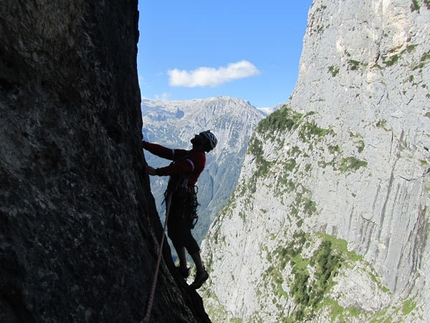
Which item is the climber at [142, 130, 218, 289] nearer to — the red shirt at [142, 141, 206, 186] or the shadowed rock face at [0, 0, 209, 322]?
the red shirt at [142, 141, 206, 186]

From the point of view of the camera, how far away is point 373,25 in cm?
9912

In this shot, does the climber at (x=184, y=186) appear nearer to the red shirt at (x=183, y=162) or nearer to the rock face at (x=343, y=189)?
the red shirt at (x=183, y=162)

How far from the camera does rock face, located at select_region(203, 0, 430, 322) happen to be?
3182 inches

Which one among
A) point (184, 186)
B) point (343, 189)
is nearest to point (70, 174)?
point (184, 186)

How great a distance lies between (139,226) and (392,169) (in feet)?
289

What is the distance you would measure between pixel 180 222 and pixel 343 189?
9630 centimetres

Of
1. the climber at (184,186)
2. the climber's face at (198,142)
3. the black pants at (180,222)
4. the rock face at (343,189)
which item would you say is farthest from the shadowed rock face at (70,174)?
the rock face at (343,189)

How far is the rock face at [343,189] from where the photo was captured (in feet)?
265

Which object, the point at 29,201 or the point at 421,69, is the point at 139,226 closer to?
the point at 29,201

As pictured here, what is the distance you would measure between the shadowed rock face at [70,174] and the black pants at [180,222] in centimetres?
136

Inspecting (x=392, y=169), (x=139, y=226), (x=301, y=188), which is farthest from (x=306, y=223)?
(x=139, y=226)

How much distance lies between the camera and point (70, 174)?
6121 mm

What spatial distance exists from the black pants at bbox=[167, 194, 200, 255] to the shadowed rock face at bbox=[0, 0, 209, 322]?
4.48 feet

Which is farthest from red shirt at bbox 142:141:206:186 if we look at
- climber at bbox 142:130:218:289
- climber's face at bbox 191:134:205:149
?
climber's face at bbox 191:134:205:149
